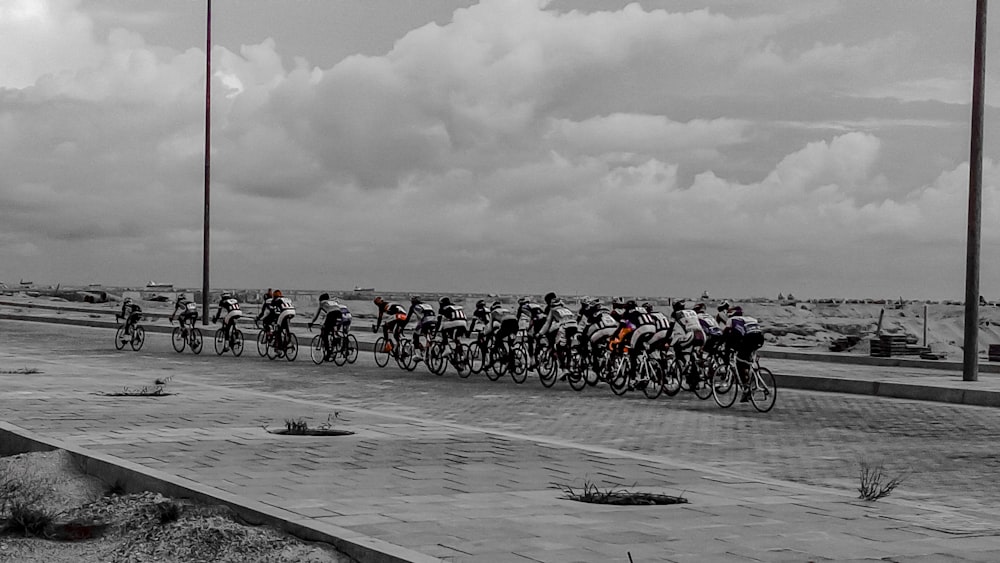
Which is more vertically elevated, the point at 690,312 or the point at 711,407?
the point at 690,312

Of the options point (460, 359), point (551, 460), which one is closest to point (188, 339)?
point (460, 359)

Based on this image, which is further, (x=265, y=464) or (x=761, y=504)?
(x=265, y=464)

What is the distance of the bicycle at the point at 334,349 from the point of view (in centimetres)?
2714

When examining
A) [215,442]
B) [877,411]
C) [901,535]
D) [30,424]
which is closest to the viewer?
[901,535]

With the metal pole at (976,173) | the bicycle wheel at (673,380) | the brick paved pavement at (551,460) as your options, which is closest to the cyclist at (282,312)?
the brick paved pavement at (551,460)

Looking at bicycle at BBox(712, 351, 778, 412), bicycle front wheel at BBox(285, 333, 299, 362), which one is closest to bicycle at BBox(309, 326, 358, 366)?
bicycle front wheel at BBox(285, 333, 299, 362)

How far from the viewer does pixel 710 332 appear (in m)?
21.0

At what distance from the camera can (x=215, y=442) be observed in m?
11.4

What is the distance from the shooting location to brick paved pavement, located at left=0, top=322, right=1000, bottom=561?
7254 mm

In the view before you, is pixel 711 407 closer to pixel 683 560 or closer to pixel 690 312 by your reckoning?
Answer: pixel 690 312

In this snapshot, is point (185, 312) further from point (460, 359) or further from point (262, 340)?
point (460, 359)

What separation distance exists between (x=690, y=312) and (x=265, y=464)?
11695 mm

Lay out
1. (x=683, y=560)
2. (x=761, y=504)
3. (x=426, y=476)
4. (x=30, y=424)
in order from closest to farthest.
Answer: (x=683, y=560), (x=761, y=504), (x=426, y=476), (x=30, y=424)

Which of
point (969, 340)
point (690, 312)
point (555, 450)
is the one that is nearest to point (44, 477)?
point (555, 450)
